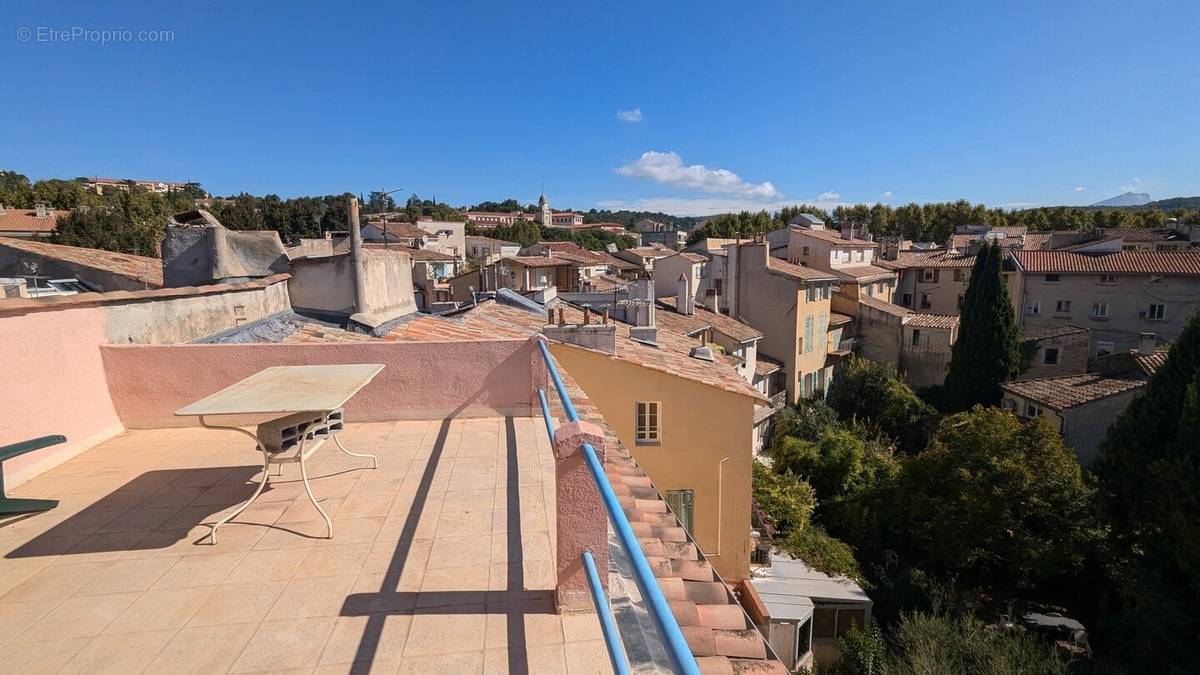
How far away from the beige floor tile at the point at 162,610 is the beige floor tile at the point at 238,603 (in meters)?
0.05

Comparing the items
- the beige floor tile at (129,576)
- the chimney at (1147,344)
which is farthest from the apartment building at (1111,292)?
the beige floor tile at (129,576)

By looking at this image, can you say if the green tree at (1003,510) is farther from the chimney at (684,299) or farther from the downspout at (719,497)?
the chimney at (684,299)

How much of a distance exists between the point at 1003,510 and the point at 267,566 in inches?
664

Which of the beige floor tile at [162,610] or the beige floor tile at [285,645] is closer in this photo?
the beige floor tile at [285,645]

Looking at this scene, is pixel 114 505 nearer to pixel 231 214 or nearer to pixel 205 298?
pixel 205 298

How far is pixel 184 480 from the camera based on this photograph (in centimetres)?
468

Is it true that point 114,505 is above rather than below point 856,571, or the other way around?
above

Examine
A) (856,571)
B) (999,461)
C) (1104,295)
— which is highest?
(1104,295)

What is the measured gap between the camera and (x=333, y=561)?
344cm

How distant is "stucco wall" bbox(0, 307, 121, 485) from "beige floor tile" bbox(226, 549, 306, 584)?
114 inches

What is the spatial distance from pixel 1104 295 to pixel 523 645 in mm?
39830

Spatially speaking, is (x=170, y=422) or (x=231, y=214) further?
(x=231, y=214)

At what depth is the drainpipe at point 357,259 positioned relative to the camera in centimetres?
952

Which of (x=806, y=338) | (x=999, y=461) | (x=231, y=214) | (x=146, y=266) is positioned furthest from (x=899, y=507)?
(x=231, y=214)
